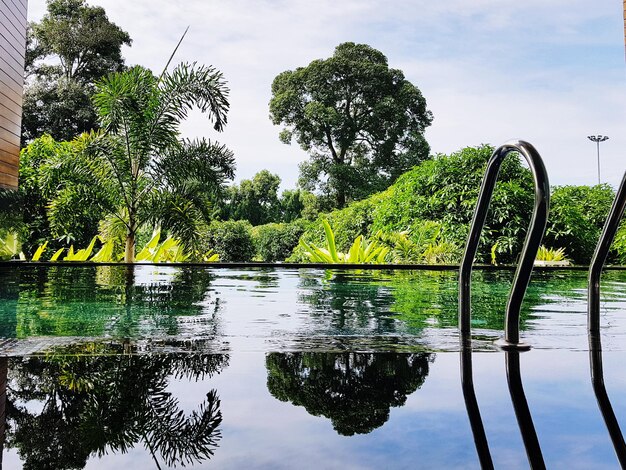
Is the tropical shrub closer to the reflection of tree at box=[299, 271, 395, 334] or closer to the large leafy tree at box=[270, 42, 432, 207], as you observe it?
the reflection of tree at box=[299, 271, 395, 334]

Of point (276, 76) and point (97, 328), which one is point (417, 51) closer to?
point (276, 76)

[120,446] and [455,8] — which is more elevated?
[455,8]

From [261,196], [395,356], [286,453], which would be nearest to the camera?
[286,453]

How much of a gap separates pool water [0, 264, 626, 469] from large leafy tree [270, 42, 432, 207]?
81.5 feet

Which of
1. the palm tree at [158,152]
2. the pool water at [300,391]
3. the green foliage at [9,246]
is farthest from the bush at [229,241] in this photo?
the pool water at [300,391]

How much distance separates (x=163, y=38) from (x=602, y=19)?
22.3 meters

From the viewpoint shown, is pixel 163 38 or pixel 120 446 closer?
pixel 120 446

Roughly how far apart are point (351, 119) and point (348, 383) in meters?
27.7

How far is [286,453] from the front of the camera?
1197 mm

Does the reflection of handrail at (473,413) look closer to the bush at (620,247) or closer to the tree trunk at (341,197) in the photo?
the bush at (620,247)

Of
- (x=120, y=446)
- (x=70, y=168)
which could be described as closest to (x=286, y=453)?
(x=120, y=446)

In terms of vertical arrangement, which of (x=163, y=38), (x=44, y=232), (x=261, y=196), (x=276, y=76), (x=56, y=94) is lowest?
(x=44, y=232)

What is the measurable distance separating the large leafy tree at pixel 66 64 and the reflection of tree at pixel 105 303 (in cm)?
1907

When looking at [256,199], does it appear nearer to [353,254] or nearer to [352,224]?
[352,224]
